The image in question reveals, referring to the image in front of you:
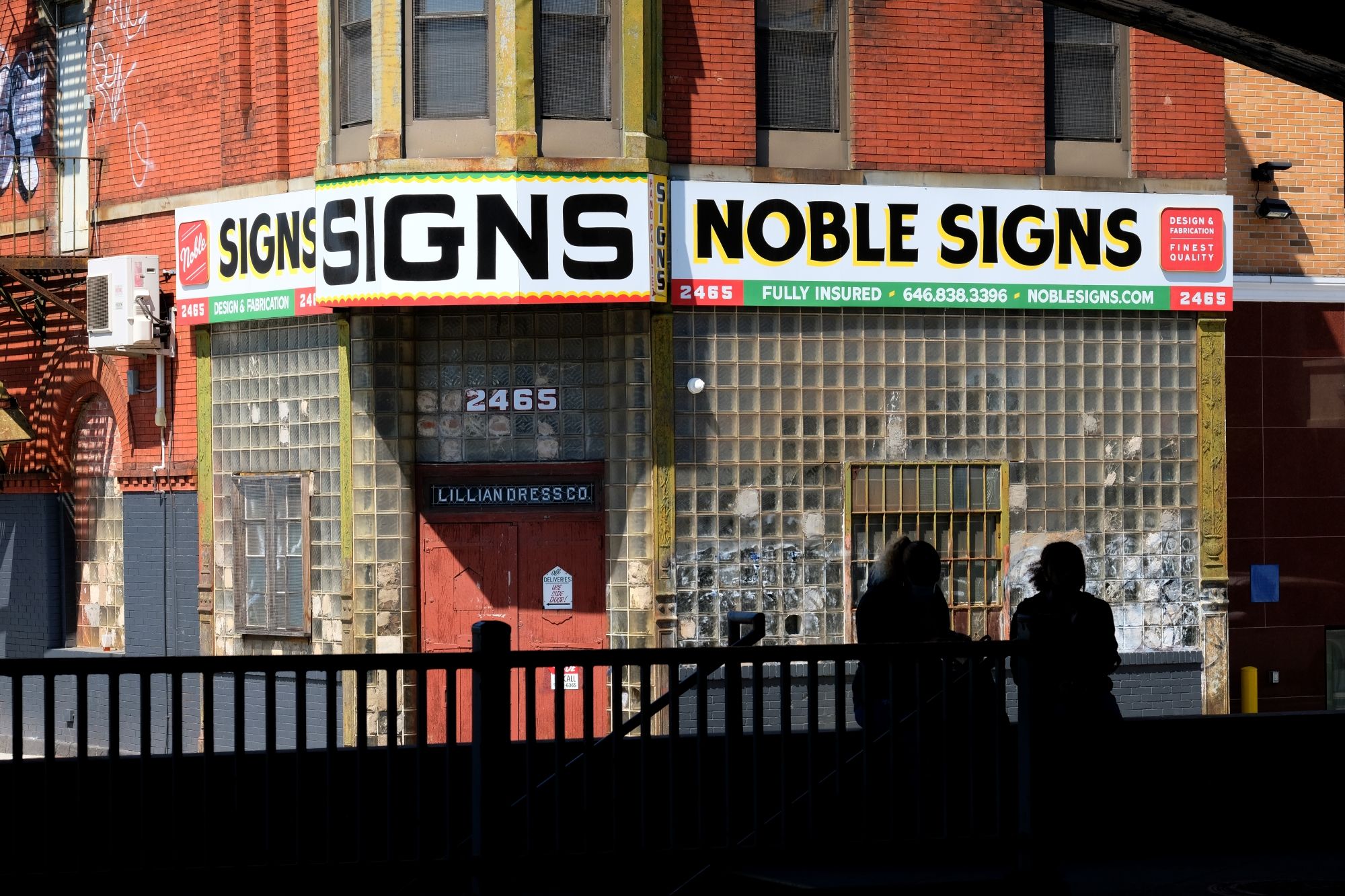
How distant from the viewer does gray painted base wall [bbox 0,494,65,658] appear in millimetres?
19391

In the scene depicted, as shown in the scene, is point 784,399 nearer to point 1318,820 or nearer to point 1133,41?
point 1133,41

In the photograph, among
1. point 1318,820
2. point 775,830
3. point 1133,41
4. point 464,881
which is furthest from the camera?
point 1133,41

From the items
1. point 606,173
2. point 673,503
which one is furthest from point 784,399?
point 606,173

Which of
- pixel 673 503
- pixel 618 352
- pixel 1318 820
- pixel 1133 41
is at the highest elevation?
pixel 1133 41

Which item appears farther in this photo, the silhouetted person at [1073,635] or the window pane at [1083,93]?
the window pane at [1083,93]

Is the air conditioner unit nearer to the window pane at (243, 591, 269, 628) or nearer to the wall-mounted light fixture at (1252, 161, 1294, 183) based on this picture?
the window pane at (243, 591, 269, 628)

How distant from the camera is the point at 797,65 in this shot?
16.2 metres

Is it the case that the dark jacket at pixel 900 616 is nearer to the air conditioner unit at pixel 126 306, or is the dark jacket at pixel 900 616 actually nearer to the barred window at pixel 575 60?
the barred window at pixel 575 60

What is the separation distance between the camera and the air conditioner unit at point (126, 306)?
57.0 feet

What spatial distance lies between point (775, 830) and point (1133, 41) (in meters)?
11.1

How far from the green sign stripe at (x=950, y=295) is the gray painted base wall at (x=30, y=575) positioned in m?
8.83

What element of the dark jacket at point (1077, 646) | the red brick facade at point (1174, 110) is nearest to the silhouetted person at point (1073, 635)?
the dark jacket at point (1077, 646)

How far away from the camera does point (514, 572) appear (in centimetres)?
1584

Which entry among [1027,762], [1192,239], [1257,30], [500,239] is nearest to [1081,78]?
[1192,239]
